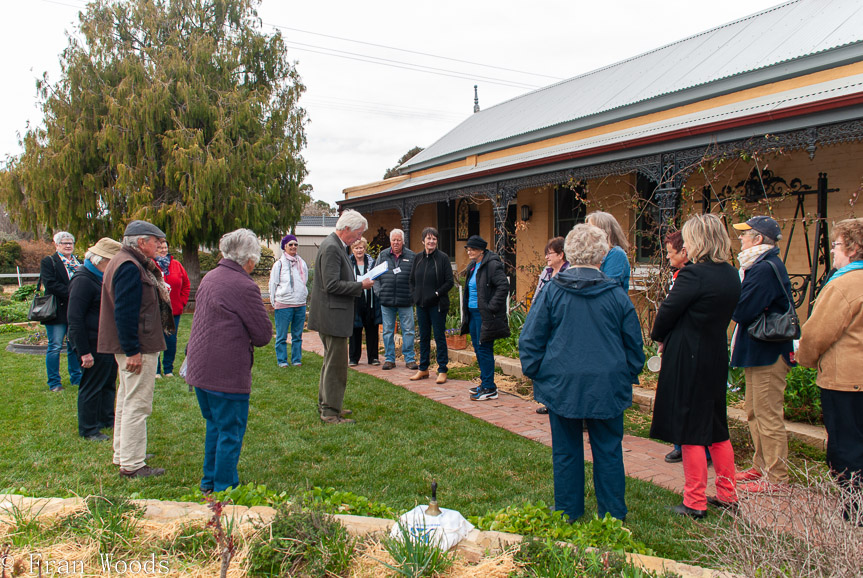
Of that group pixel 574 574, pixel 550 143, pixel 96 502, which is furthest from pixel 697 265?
pixel 550 143

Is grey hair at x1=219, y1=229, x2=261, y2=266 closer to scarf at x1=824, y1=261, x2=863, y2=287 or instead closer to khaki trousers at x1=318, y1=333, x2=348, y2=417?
khaki trousers at x1=318, y1=333, x2=348, y2=417

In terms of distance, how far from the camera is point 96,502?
2848 millimetres

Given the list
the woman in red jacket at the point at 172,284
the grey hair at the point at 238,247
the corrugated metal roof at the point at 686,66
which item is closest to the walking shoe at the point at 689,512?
the grey hair at the point at 238,247

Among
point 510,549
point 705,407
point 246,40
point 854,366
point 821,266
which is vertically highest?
point 246,40

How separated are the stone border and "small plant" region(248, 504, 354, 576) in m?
0.16

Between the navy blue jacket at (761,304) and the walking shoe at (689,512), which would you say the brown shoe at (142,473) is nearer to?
the walking shoe at (689,512)

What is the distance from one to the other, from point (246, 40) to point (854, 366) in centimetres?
1844

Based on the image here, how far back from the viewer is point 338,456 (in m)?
4.46

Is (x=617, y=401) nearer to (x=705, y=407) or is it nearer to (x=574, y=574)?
(x=705, y=407)

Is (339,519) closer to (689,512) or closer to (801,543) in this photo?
(801,543)

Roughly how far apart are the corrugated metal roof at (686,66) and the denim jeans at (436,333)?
22.2 feet

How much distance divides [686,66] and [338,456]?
10.9 m

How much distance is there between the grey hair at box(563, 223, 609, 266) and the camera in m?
3.07

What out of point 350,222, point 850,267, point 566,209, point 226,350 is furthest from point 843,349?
point 566,209
